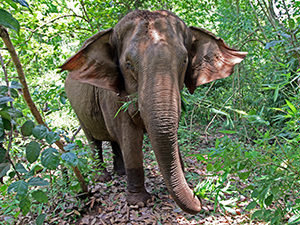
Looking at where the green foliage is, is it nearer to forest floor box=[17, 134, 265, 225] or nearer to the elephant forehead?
forest floor box=[17, 134, 265, 225]

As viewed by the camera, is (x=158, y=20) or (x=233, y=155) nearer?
(x=233, y=155)

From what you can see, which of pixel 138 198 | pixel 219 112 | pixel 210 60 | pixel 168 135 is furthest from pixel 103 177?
pixel 219 112

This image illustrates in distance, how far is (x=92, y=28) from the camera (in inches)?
180

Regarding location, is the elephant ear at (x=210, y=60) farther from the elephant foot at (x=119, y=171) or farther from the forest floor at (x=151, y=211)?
the elephant foot at (x=119, y=171)

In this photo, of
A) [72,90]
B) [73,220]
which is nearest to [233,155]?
[73,220]

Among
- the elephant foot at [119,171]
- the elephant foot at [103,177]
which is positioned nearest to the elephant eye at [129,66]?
the elephant foot at [103,177]

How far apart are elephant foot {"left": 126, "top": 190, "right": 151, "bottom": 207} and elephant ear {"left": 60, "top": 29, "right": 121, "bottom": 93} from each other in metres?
1.23

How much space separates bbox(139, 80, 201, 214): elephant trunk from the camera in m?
2.05

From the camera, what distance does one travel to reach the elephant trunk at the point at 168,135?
2.05 meters

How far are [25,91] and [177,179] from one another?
1.33 m

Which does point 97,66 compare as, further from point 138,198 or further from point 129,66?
point 138,198

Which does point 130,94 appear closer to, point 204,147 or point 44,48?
point 44,48

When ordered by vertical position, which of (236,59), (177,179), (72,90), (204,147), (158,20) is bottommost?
(204,147)

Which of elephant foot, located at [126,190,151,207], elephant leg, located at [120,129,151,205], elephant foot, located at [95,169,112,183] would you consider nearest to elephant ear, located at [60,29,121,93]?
elephant leg, located at [120,129,151,205]
